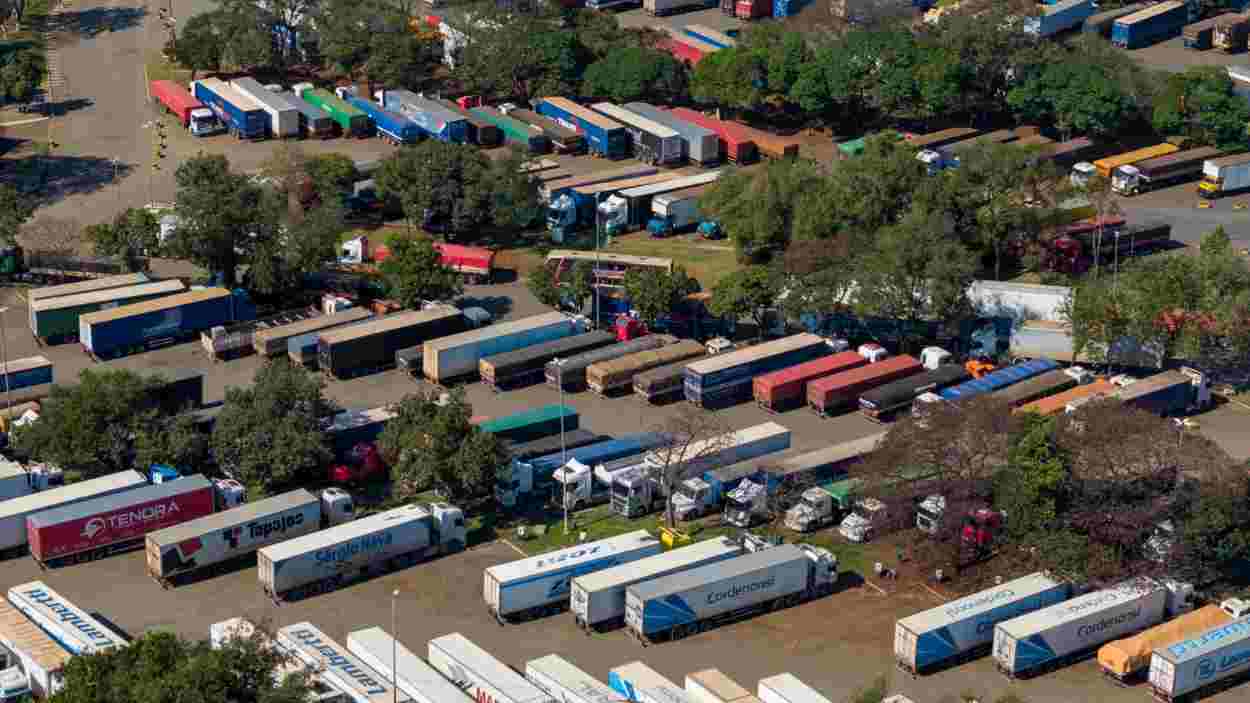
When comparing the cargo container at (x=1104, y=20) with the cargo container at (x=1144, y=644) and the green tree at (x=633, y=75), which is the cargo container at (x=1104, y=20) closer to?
the green tree at (x=633, y=75)

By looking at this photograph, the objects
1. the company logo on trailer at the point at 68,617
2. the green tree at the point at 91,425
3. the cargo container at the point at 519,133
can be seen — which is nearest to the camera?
the company logo on trailer at the point at 68,617

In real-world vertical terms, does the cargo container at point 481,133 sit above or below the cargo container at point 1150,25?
below

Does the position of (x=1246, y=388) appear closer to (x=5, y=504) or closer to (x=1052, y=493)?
(x=1052, y=493)

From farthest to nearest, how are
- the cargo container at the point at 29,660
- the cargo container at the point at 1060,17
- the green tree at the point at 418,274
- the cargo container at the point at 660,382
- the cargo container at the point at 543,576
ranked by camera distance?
the cargo container at the point at 1060,17 < the green tree at the point at 418,274 < the cargo container at the point at 660,382 < the cargo container at the point at 543,576 < the cargo container at the point at 29,660

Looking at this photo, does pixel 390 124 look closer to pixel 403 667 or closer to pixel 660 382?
pixel 660 382

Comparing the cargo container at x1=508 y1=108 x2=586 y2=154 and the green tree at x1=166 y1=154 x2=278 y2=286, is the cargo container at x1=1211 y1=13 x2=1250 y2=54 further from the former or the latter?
the green tree at x1=166 y1=154 x2=278 y2=286

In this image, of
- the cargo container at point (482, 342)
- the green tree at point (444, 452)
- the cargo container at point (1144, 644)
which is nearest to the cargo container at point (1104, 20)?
the cargo container at point (482, 342)

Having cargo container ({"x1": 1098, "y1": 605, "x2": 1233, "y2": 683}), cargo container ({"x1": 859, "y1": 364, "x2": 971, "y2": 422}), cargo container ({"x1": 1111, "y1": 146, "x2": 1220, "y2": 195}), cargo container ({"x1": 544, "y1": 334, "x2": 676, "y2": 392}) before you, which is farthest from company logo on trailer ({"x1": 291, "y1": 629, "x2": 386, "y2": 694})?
cargo container ({"x1": 1111, "y1": 146, "x2": 1220, "y2": 195})

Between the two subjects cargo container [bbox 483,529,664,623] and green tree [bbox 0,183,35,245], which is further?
green tree [bbox 0,183,35,245]
